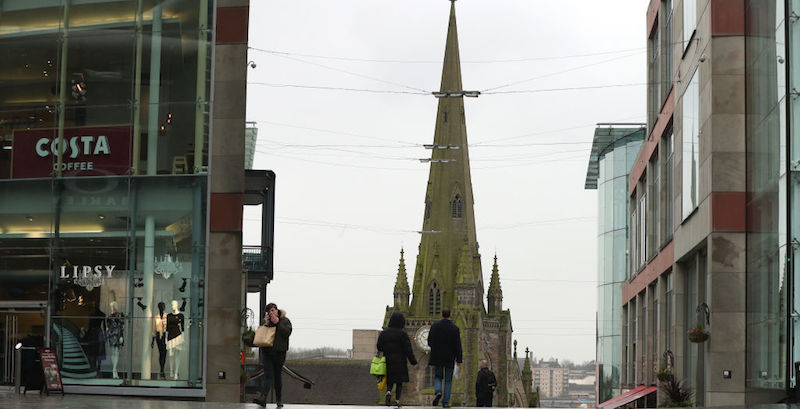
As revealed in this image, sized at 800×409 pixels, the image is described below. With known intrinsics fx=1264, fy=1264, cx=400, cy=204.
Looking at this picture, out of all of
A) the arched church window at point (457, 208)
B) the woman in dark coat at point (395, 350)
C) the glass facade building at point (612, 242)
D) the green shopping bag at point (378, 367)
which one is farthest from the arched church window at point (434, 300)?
the woman in dark coat at point (395, 350)

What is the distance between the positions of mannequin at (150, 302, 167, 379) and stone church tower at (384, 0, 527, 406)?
5267 inches

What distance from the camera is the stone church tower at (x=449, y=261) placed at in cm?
16425

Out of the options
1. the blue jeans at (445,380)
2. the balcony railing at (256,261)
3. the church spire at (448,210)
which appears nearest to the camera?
the blue jeans at (445,380)

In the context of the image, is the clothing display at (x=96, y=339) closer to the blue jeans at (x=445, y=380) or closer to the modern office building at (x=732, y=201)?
the blue jeans at (x=445, y=380)

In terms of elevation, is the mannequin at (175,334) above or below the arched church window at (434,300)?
below

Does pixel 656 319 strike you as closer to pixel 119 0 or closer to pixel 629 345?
pixel 629 345

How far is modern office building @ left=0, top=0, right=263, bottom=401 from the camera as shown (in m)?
29.6

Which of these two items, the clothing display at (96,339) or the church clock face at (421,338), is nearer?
the clothing display at (96,339)

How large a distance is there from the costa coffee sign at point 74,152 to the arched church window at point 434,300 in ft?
447

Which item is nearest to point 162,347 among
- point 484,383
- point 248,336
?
point 248,336

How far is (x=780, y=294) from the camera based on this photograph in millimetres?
25016

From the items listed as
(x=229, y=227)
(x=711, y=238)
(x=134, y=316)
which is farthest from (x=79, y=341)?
(x=711, y=238)

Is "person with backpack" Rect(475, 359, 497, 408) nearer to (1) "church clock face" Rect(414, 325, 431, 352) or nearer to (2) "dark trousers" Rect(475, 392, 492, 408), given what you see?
(2) "dark trousers" Rect(475, 392, 492, 408)

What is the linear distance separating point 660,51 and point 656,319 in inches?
347
